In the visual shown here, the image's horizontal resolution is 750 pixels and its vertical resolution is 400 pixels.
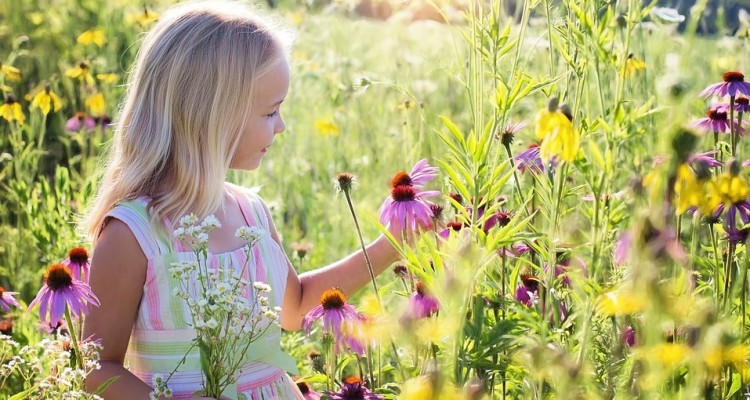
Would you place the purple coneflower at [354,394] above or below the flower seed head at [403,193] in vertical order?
below

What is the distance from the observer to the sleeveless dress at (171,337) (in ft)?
5.30

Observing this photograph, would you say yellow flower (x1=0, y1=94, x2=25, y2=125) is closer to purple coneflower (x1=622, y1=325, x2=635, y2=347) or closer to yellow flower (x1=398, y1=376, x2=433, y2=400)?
purple coneflower (x1=622, y1=325, x2=635, y2=347)

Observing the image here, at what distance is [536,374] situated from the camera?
100 centimetres

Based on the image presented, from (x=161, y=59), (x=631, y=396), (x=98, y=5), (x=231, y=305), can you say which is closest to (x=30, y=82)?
(x=98, y=5)

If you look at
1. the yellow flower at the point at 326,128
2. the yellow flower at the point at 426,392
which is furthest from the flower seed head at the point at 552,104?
the yellow flower at the point at 326,128

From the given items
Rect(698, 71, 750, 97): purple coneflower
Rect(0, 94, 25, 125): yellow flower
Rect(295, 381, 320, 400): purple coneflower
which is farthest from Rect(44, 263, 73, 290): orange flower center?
Rect(0, 94, 25, 125): yellow flower

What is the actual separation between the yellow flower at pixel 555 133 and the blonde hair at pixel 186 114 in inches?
29.0

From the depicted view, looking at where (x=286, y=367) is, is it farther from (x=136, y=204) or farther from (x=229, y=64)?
(x=229, y=64)

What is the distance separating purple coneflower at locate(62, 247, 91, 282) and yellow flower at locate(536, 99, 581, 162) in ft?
2.98

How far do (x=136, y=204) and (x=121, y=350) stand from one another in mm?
228

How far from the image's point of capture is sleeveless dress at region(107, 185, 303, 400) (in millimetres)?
1616

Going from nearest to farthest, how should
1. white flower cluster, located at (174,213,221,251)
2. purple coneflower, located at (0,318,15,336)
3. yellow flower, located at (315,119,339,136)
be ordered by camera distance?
1. white flower cluster, located at (174,213,221,251)
2. purple coneflower, located at (0,318,15,336)
3. yellow flower, located at (315,119,339,136)

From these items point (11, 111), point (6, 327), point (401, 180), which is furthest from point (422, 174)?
point (11, 111)

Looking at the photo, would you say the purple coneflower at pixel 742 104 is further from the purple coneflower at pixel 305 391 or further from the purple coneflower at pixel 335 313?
the purple coneflower at pixel 305 391
